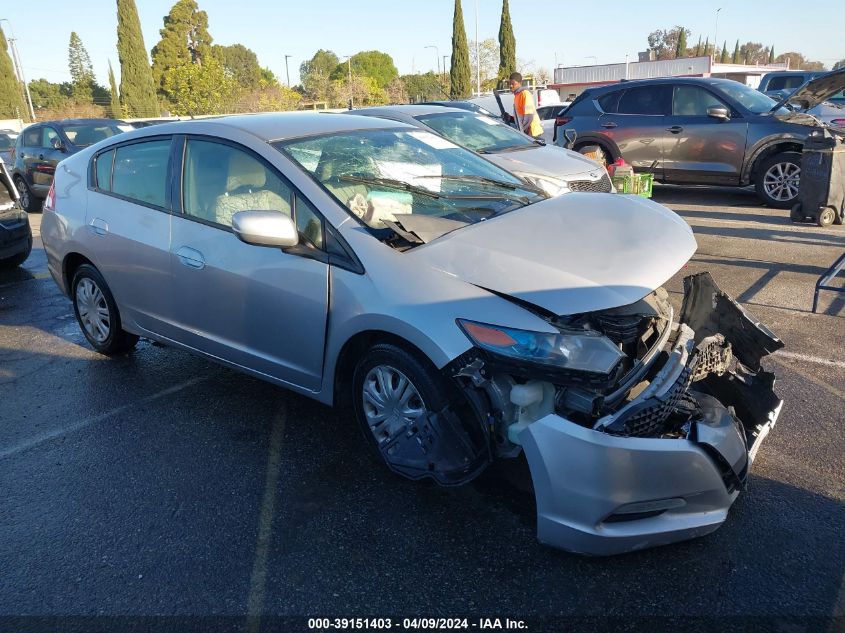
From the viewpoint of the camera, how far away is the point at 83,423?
4184mm

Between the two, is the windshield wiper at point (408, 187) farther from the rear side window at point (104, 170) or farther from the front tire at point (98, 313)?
the front tire at point (98, 313)

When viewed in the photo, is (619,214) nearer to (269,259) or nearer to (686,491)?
(686,491)

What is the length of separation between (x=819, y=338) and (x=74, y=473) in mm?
4800

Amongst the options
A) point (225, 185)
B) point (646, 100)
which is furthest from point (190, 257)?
point (646, 100)

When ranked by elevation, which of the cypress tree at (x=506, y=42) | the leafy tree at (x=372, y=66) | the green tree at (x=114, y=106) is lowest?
the green tree at (x=114, y=106)

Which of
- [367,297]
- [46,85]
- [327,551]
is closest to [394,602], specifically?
[327,551]

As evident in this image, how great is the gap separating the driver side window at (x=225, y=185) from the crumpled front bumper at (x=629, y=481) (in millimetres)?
1912

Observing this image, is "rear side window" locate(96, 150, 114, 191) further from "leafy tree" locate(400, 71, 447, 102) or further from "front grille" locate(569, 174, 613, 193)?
"leafy tree" locate(400, 71, 447, 102)

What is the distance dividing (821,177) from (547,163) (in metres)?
2.92

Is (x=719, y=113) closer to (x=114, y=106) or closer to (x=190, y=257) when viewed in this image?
(x=190, y=257)

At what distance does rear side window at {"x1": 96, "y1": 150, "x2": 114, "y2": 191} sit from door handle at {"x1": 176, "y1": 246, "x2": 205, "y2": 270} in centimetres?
119

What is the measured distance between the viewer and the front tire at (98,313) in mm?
4914

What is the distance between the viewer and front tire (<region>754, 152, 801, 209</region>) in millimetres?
9438

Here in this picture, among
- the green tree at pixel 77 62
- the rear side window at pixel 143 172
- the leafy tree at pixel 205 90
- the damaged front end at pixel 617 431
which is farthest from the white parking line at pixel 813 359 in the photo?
the green tree at pixel 77 62
